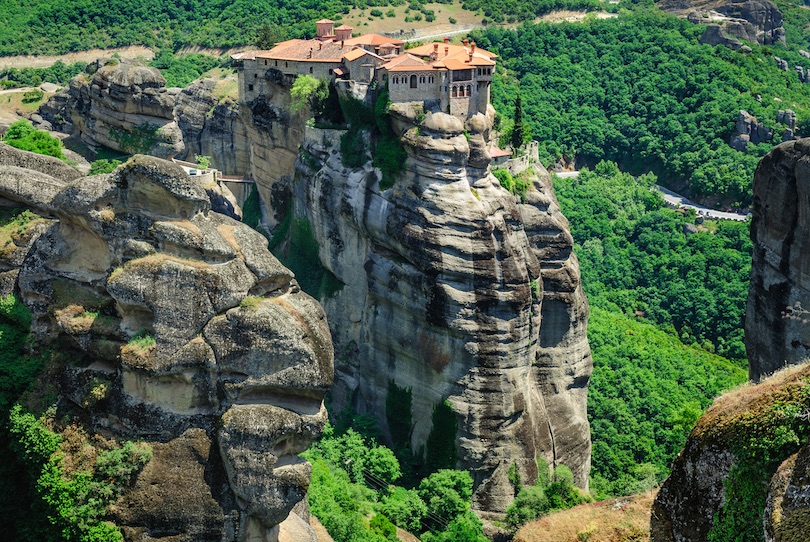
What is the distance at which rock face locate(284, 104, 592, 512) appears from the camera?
51.7 meters

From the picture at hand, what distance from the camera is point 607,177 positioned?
92.8 m

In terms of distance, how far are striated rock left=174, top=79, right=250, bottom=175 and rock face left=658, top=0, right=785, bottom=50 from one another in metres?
63.2

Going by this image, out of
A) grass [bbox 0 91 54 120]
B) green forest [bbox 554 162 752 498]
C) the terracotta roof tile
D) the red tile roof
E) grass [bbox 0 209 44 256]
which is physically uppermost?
the terracotta roof tile

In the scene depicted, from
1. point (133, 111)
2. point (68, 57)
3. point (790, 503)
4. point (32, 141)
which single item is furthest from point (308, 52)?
point (790, 503)

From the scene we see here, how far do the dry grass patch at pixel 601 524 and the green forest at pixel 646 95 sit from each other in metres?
61.5

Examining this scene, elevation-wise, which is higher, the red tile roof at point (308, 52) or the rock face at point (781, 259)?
the red tile roof at point (308, 52)

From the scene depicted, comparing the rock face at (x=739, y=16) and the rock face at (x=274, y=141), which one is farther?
the rock face at (x=739, y=16)

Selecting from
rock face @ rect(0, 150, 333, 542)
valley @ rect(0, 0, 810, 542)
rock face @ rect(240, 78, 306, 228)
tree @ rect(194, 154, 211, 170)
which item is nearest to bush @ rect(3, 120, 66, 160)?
valley @ rect(0, 0, 810, 542)

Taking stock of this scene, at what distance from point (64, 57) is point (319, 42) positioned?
5057 centimetres

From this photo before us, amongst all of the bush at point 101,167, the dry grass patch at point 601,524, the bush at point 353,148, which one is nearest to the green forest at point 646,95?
the bush at point 353,148

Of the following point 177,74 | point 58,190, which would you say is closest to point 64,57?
point 177,74

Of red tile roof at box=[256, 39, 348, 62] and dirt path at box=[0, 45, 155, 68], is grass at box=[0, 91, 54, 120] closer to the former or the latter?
dirt path at box=[0, 45, 155, 68]

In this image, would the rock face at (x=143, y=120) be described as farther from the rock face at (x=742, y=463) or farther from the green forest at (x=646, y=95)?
the rock face at (x=742, y=463)

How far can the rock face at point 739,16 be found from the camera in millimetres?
120250
